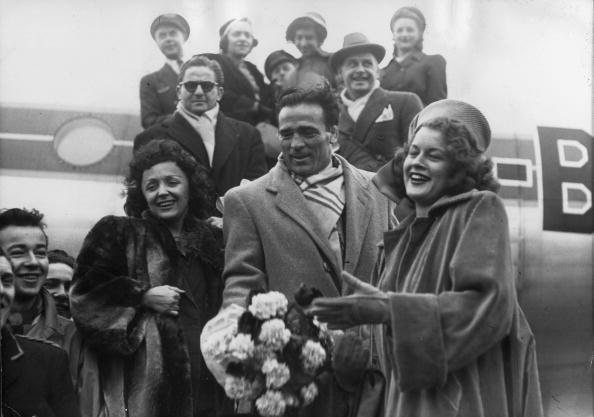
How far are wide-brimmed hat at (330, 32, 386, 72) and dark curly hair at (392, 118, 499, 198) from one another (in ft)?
6.39

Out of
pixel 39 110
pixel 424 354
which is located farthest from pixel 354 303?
pixel 39 110

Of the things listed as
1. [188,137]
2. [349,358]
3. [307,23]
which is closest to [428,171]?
[349,358]

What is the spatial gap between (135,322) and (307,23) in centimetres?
216

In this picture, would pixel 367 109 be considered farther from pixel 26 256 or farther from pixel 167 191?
pixel 26 256

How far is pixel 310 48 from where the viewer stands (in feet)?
21.7

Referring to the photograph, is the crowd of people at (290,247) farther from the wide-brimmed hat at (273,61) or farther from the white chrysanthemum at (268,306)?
the white chrysanthemum at (268,306)

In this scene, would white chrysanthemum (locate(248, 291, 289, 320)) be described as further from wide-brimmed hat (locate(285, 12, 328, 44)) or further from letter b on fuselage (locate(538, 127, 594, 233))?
letter b on fuselage (locate(538, 127, 594, 233))

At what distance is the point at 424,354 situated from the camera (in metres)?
4.28

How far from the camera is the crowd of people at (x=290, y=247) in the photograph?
4.34 m

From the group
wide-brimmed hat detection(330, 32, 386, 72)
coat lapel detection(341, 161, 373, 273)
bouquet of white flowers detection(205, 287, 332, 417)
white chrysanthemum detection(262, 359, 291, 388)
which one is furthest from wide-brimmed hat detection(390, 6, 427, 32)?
white chrysanthemum detection(262, 359, 291, 388)

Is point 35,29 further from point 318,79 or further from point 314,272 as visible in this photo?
point 314,272

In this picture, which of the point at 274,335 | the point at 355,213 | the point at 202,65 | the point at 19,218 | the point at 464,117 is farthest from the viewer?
the point at 202,65

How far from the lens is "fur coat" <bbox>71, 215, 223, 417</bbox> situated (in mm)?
5543

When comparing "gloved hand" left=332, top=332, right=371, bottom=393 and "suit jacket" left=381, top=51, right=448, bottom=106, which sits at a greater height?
"suit jacket" left=381, top=51, right=448, bottom=106
